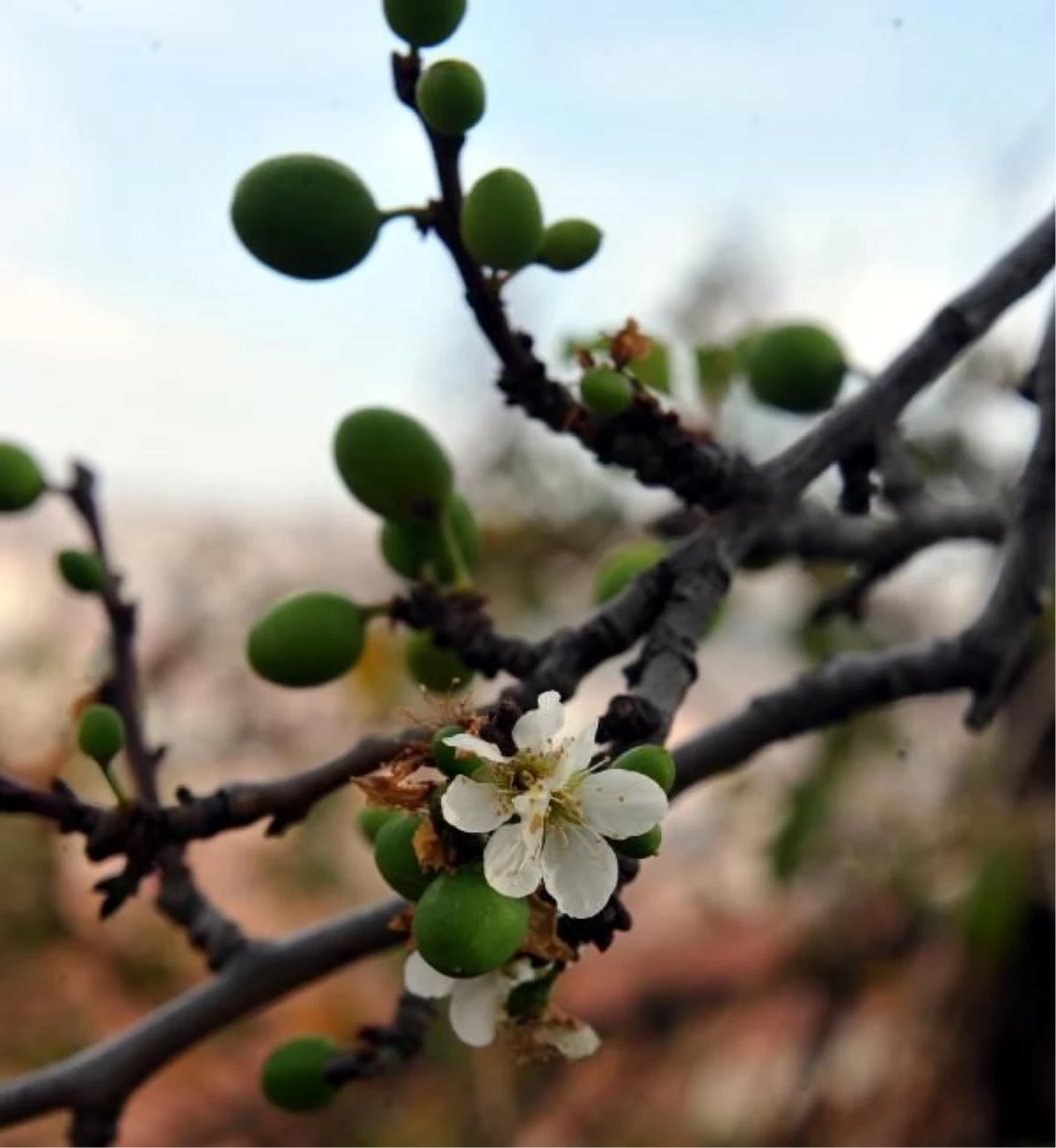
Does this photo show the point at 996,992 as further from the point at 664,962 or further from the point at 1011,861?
the point at 664,962

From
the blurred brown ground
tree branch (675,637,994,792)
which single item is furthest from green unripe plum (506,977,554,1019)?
the blurred brown ground

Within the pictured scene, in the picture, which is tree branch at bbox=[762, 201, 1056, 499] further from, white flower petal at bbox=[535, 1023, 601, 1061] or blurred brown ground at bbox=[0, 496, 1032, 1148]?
blurred brown ground at bbox=[0, 496, 1032, 1148]

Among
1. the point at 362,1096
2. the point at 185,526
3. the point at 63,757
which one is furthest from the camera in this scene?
the point at 185,526

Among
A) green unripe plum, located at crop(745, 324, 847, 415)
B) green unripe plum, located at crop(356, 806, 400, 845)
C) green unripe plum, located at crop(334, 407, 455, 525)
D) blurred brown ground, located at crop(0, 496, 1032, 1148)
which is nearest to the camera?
green unripe plum, located at crop(356, 806, 400, 845)

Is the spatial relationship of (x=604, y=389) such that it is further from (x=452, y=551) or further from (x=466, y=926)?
(x=466, y=926)

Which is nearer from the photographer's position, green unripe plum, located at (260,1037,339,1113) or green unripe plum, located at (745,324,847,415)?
green unripe plum, located at (260,1037,339,1113)

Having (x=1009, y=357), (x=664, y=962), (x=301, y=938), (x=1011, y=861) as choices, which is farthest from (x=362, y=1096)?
(x=301, y=938)

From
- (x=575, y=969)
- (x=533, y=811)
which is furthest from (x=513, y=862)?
(x=575, y=969)

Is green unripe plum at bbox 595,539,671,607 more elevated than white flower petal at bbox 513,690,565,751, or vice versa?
white flower petal at bbox 513,690,565,751
